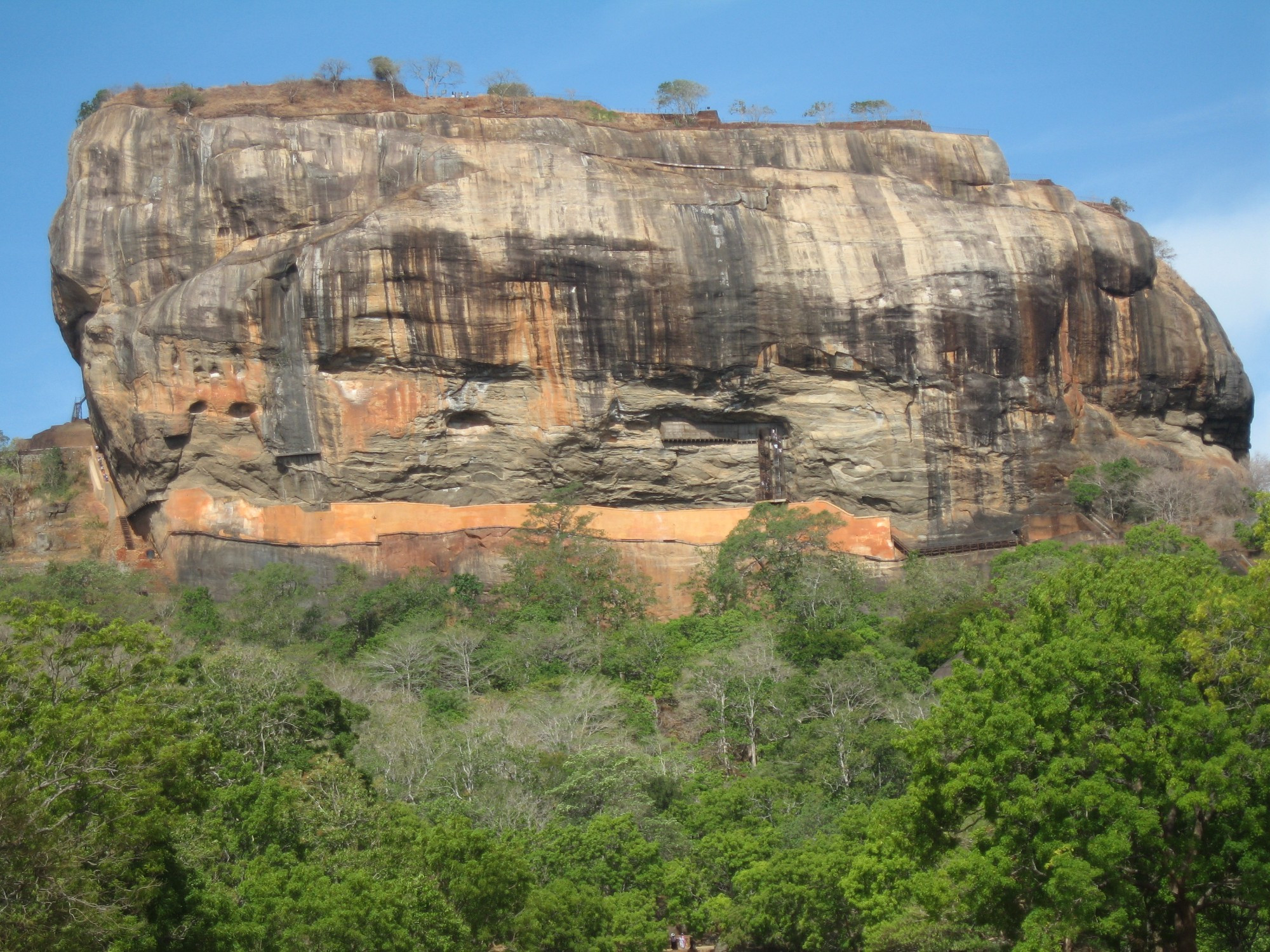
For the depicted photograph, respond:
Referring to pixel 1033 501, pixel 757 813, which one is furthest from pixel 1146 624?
pixel 1033 501

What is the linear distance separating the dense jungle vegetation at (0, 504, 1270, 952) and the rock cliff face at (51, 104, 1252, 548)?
579 centimetres

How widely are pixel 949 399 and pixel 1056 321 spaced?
3.25 m

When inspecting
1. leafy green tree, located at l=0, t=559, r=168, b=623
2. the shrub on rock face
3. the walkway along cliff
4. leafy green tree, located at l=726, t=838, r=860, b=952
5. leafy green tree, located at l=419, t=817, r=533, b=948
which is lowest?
leafy green tree, located at l=726, t=838, r=860, b=952

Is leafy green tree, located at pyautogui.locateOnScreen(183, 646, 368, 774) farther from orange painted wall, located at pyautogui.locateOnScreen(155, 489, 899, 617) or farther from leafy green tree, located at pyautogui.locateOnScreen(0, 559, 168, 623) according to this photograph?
orange painted wall, located at pyautogui.locateOnScreen(155, 489, 899, 617)

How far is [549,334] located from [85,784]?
21425 millimetres

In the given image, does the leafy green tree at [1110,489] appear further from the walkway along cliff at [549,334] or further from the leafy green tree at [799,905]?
the leafy green tree at [799,905]

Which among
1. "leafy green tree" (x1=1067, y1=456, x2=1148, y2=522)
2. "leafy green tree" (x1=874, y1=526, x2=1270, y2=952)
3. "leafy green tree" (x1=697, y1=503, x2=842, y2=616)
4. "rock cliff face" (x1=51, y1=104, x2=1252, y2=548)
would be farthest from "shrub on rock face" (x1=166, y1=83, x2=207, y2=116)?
"leafy green tree" (x1=874, y1=526, x2=1270, y2=952)

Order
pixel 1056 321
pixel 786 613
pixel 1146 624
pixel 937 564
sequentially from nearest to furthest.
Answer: pixel 1146 624
pixel 786 613
pixel 937 564
pixel 1056 321

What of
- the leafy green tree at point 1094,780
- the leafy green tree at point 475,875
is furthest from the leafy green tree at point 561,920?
the leafy green tree at point 1094,780

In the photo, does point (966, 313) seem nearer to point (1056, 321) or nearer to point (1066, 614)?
point (1056, 321)

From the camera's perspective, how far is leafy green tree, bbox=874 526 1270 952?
1450 centimetres

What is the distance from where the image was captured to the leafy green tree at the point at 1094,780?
14.5 metres

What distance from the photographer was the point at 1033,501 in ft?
117

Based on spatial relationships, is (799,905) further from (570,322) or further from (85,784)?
(570,322)
